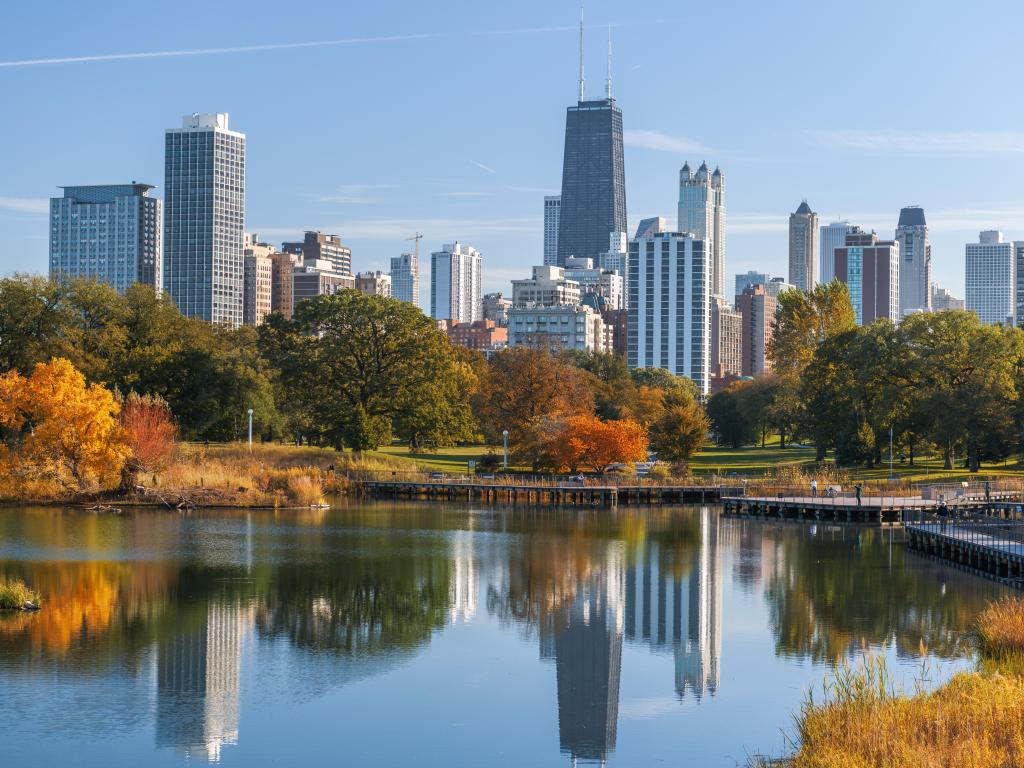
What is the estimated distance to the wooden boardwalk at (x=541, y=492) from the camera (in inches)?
2908

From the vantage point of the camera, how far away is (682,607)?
126 ft

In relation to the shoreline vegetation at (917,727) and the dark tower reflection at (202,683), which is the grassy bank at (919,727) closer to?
the shoreline vegetation at (917,727)

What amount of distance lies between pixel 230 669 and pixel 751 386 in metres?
93.9

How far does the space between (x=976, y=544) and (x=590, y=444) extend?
3655cm

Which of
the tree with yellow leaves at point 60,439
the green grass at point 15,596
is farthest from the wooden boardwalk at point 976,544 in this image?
the tree with yellow leaves at point 60,439

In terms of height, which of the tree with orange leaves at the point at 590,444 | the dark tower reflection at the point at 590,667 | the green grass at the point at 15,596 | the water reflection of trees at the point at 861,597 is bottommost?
the dark tower reflection at the point at 590,667

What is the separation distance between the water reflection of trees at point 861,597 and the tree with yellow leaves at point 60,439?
98.1 feet

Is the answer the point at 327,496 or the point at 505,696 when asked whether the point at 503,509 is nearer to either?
the point at 327,496

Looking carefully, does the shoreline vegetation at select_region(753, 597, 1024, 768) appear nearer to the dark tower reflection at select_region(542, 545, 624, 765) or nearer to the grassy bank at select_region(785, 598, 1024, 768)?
the grassy bank at select_region(785, 598, 1024, 768)

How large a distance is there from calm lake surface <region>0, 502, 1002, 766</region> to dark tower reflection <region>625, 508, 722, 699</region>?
0.11 metres

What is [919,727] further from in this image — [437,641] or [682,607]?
[682,607]

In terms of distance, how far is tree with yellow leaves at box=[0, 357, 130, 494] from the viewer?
207 feet

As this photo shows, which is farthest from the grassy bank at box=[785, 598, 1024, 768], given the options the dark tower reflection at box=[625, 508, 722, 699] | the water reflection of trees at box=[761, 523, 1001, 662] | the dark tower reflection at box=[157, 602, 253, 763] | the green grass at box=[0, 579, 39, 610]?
the green grass at box=[0, 579, 39, 610]

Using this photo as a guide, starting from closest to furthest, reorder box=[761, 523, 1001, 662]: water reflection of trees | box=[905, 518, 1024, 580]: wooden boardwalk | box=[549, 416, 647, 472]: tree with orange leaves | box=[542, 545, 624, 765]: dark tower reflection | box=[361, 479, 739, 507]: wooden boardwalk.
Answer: box=[542, 545, 624, 765]: dark tower reflection, box=[761, 523, 1001, 662]: water reflection of trees, box=[905, 518, 1024, 580]: wooden boardwalk, box=[361, 479, 739, 507]: wooden boardwalk, box=[549, 416, 647, 472]: tree with orange leaves
